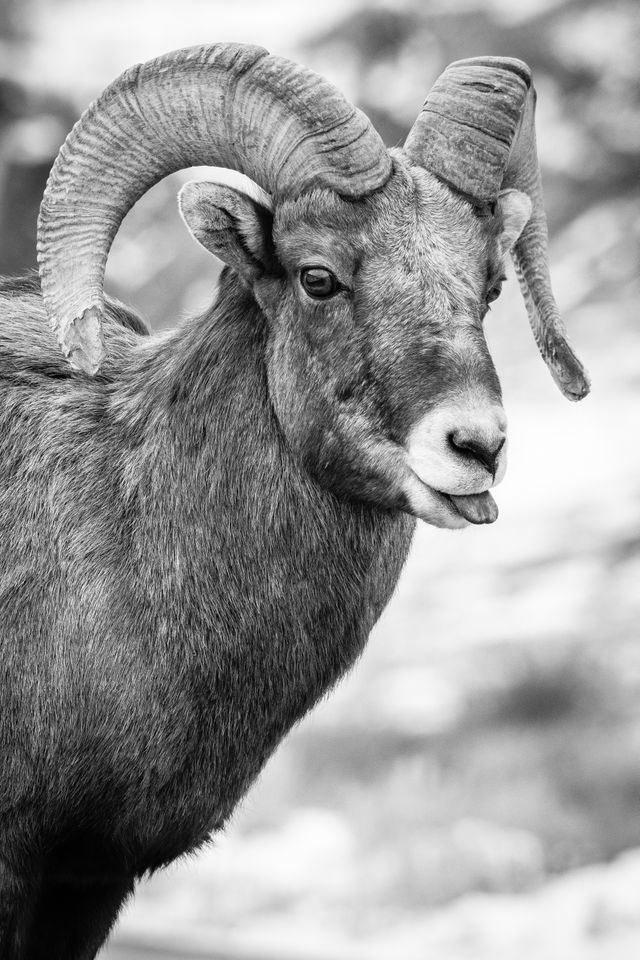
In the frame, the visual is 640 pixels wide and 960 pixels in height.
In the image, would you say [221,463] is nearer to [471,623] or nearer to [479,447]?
[479,447]

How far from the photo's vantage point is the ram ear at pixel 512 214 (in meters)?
4.54

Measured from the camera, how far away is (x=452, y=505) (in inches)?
152

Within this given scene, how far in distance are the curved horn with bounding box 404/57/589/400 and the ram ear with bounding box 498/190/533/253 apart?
72 mm

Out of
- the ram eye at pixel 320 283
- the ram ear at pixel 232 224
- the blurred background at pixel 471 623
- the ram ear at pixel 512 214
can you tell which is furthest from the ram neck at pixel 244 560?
the blurred background at pixel 471 623

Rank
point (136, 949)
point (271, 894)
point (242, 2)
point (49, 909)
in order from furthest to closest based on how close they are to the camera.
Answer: point (242, 2) → point (271, 894) → point (136, 949) → point (49, 909)

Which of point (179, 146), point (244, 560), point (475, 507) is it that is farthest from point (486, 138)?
point (244, 560)

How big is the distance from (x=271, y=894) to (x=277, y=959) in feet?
1.94

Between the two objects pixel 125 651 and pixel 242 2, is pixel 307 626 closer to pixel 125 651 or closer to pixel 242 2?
pixel 125 651

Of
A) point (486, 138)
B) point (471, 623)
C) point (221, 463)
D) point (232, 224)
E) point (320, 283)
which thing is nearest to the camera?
point (320, 283)

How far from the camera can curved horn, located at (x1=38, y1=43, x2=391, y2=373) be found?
13.5ft

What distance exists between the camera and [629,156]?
11.4m

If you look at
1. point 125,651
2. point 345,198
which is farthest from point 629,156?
point 125,651

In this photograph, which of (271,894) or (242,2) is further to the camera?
(242,2)

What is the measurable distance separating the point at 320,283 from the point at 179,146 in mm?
803
